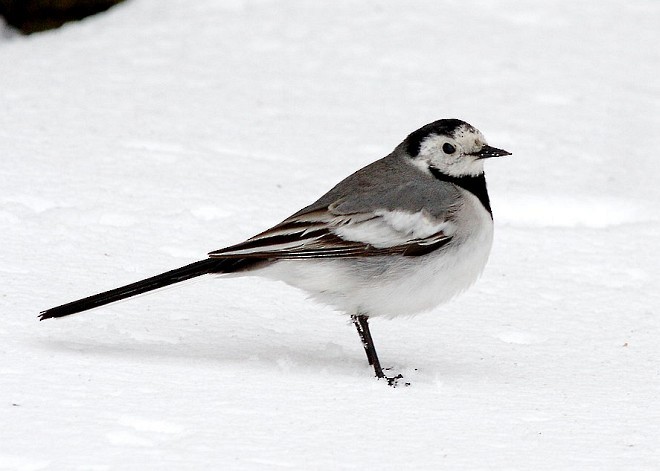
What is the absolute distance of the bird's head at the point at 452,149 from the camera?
5.40 m

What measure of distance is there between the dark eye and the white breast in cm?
41

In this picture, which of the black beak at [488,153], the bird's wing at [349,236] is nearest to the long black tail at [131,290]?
the bird's wing at [349,236]

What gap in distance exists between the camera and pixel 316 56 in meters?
9.67

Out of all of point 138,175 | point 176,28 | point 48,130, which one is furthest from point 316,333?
point 176,28

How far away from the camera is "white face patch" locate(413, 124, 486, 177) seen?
17.7 ft

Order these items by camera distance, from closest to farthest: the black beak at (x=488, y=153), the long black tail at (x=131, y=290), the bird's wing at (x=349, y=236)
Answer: the long black tail at (x=131, y=290)
the bird's wing at (x=349, y=236)
the black beak at (x=488, y=153)

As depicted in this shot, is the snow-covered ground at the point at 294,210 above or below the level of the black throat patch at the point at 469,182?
below

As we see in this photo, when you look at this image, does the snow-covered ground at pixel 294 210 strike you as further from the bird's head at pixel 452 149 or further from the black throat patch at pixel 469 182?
the bird's head at pixel 452 149

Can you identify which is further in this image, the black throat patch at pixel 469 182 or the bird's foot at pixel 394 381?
the black throat patch at pixel 469 182

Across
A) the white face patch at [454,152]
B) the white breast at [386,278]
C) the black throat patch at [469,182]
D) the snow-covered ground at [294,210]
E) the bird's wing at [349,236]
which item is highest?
the white face patch at [454,152]

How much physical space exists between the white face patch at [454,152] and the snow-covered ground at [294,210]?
84cm

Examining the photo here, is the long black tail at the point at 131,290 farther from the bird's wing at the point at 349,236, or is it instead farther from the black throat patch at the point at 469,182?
the black throat patch at the point at 469,182

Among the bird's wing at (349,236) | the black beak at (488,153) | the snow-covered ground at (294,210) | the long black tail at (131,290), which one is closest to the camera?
the snow-covered ground at (294,210)

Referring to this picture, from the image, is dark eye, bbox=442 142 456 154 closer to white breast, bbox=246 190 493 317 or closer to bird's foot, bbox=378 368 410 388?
white breast, bbox=246 190 493 317
